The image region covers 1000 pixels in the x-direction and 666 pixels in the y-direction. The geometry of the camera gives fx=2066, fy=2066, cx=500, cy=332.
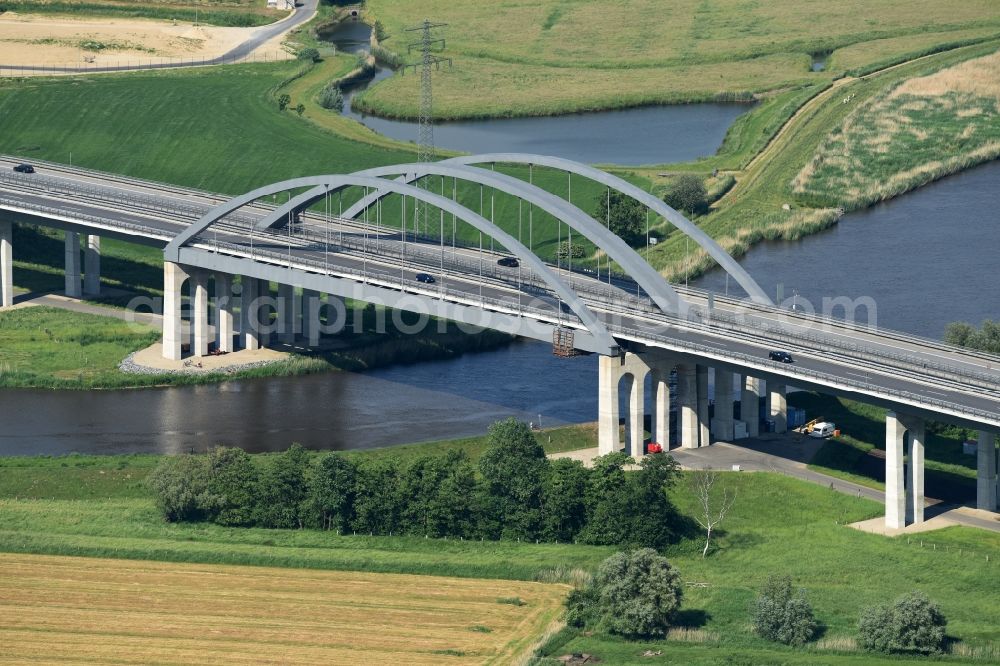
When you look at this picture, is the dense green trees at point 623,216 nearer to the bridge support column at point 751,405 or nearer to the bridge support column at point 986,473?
the bridge support column at point 751,405

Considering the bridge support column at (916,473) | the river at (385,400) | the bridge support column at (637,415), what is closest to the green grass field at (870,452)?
the bridge support column at (916,473)

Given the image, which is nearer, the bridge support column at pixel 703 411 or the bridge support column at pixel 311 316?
the bridge support column at pixel 703 411

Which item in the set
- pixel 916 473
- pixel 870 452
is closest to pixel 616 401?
pixel 870 452

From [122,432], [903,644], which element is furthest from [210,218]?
[903,644]

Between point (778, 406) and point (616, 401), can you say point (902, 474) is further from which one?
point (616, 401)

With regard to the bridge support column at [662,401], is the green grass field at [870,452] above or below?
below

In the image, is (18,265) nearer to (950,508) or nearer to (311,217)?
(311,217)

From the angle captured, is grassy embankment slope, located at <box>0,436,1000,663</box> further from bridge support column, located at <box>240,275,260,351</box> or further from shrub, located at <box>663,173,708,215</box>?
shrub, located at <box>663,173,708,215</box>

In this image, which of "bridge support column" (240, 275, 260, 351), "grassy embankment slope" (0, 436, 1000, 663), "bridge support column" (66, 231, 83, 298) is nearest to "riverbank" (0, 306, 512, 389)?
"bridge support column" (240, 275, 260, 351)
